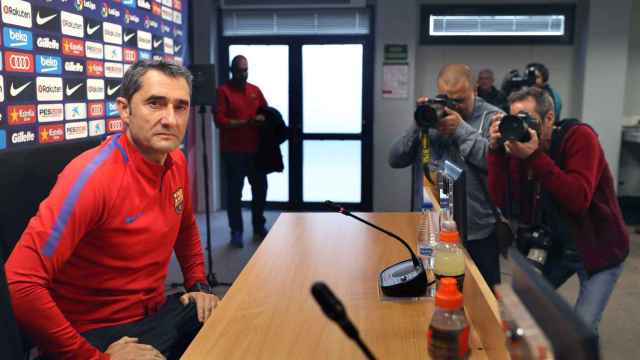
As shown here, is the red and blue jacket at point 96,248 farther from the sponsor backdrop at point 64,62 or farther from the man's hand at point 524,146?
the man's hand at point 524,146

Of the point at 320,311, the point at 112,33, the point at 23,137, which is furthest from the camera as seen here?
the point at 112,33

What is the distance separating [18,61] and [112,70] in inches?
36.3

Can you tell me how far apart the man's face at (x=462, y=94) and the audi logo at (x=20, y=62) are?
1854 mm

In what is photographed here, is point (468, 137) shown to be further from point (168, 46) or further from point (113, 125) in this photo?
point (168, 46)

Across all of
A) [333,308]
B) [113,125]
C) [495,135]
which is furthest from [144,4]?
[333,308]

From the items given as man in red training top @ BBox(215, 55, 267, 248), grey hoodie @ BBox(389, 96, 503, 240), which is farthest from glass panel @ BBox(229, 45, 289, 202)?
grey hoodie @ BBox(389, 96, 503, 240)

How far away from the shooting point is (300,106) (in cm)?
586

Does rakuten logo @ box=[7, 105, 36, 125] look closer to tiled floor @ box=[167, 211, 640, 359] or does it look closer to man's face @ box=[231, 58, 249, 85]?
tiled floor @ box=[167, 211, 640, 359]

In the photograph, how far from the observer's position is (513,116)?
192cm

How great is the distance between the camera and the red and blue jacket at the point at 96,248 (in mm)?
1341

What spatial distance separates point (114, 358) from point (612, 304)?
2941 millimetres

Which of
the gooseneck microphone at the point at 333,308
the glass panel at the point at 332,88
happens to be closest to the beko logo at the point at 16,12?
the gooseneck microphone at the point at 333,308

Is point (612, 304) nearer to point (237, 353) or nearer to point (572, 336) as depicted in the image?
point (237, 353)

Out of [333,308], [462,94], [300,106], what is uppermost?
[462,94]
